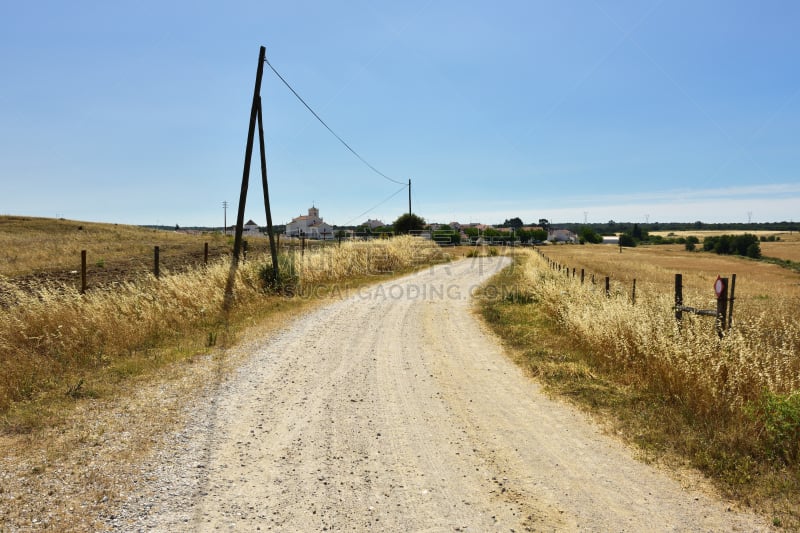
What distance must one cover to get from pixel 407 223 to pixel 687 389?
179ft

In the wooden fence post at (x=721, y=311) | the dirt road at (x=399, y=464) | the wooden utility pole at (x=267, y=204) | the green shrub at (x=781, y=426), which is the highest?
the wooden utility pole at (x=267, y=204)

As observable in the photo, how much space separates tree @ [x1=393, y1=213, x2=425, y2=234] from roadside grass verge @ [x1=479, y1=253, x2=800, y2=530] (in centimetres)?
4886

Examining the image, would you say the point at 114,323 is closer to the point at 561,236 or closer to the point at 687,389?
the point at 687,389

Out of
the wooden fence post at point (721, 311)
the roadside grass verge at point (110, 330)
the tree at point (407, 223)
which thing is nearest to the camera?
the roadside grass verge at point (110, 330)

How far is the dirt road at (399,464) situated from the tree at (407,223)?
51.5 meters

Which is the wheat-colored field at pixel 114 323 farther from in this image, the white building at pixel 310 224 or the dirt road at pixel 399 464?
the white building at pixel 310 224

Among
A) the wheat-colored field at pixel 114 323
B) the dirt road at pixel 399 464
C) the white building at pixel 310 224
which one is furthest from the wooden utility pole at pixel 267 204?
the white building at pixel 310 224

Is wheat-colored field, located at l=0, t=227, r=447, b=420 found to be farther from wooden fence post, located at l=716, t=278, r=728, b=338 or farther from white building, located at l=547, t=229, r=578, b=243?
white building, located at l=547, t=229, r=578, b=243

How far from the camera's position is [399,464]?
15.2ft

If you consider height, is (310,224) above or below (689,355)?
above

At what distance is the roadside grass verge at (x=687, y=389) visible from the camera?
450 cm

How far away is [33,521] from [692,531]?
5165mm

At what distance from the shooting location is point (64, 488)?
13.0ft

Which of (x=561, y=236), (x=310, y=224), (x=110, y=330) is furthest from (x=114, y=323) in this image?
(x=561, y=236)
